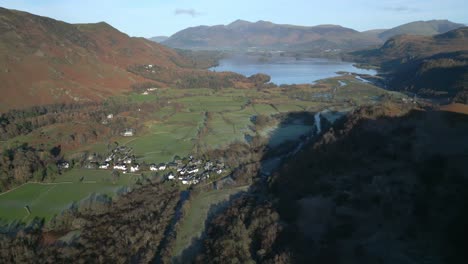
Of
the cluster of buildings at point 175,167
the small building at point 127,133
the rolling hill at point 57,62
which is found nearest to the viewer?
the cluster of buildings at point 175,167

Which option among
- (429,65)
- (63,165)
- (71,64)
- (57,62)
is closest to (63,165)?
(63,165)

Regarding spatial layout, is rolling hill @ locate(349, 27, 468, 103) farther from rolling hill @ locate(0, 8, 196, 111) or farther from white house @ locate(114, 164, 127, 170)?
rolling hill @ locate(0, 8, 196, 111)

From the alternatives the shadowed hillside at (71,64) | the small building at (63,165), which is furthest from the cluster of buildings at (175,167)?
the shadowed hillside at (71,64)

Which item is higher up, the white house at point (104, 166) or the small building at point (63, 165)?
the small building at point (63, 165)

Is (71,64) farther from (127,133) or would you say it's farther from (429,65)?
(429,65)

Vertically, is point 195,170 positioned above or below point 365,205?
below

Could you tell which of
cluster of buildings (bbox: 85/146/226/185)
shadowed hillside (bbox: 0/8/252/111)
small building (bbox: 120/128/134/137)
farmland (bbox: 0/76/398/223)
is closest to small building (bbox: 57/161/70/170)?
farmland (bbox: 0/76/398/223)

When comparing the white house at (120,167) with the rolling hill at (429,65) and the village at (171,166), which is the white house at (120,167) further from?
the rolling hill at (429,65)
